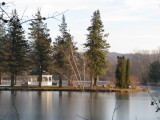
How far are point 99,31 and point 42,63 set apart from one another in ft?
24.7

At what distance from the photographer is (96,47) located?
131 feet

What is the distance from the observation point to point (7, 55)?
39062 millimetres

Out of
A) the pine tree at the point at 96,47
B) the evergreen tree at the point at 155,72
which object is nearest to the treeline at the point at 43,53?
the pine tree at the point at 96,47

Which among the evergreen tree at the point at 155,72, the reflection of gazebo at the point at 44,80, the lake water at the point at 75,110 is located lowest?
the lake water at the point at 75,110

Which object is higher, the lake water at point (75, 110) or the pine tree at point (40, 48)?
the pine tree at point (40, 48)

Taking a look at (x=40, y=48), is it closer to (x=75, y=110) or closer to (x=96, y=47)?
(x=96, y=47)

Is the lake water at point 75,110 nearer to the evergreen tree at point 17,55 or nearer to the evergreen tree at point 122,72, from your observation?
the evergreen tree at point 122,72

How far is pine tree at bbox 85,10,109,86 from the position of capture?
39.6 metres

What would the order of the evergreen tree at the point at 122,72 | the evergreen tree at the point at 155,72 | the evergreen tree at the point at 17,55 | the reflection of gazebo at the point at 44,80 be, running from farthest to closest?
the evergreen tree at the point at 155,72 < the reflection of gazebo at the point at 44,80 < the evergreen tree at the point at 17,55 < the evergreen tree at the point at 122,72

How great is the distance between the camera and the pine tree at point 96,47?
130 feet

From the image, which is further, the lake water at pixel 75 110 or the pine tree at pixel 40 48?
the pine tree at pixel 40 48

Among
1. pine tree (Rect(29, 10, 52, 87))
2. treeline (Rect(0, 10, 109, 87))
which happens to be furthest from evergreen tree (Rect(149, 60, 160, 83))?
pine tree (Rect(29, 10, 52, 87))

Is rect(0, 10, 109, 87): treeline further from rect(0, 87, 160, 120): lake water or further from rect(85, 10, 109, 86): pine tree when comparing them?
rect(0, 87, 160, 120): lake water

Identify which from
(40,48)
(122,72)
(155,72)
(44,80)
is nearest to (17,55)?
(40,48)
